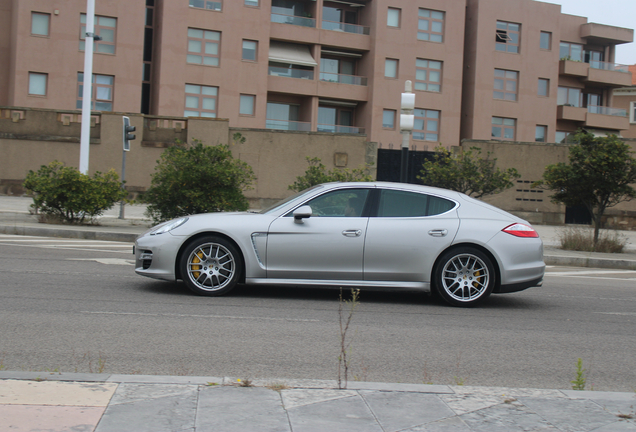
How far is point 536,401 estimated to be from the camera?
4168 millimetres

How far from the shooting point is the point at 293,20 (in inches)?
1785

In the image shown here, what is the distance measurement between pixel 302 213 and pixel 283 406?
4225 millimetres

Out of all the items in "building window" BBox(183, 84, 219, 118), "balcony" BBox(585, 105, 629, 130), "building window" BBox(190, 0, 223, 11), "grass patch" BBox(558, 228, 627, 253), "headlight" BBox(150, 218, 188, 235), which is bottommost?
"grass patch" BBox(558, 228, 627, 253)

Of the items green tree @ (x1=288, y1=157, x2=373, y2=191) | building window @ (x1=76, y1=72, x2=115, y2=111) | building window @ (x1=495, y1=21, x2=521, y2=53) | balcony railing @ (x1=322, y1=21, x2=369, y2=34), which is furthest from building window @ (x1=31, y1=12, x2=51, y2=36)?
building window @ (x1=495, y1=21, x2=521, y2=53)

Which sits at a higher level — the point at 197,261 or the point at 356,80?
the point at 356,80

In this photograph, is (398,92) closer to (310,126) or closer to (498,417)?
(310,126)

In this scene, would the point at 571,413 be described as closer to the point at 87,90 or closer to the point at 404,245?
the point at 404,245

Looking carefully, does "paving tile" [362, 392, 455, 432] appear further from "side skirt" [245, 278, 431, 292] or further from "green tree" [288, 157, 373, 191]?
"green tree" [288, 157, 373, 191]

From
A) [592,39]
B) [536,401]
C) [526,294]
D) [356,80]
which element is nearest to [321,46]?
[356,80]

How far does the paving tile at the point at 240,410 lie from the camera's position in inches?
139

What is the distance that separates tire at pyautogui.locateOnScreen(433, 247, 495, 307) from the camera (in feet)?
26.4

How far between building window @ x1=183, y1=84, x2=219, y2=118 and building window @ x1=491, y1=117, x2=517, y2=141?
67.0 ft

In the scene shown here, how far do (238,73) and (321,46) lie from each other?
686 cm

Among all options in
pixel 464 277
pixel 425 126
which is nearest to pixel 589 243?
pixel 464 277
